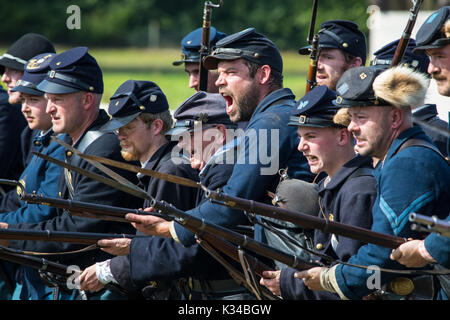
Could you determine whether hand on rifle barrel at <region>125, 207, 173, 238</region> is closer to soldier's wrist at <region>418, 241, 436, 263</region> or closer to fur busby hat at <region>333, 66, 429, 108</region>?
fur busby hat at <region>333, 66, 429, 108</region>

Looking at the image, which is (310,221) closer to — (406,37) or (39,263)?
(406,37)

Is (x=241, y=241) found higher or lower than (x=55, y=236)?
higher

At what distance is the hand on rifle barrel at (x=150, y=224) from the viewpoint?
4855mm

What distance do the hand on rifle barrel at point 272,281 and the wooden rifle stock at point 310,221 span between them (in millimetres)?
607

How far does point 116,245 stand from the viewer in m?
5.33

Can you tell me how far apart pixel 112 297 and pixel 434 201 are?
2669 mm

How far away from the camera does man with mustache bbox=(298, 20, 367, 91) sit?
20.0ft

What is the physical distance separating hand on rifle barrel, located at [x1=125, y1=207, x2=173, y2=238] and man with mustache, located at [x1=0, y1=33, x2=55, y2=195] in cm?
257

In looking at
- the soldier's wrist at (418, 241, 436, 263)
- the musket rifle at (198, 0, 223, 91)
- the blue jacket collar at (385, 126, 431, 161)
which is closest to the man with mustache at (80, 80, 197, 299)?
the musket rifle at (198, 0, 223, 91)

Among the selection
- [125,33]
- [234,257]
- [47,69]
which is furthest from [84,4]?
[234,257]

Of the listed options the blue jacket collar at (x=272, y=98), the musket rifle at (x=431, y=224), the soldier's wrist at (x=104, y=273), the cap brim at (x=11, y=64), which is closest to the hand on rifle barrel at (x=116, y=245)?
the soldier's wrist at (x=104, y=273)

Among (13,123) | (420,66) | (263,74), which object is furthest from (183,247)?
(13,123)

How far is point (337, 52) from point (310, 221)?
2367 millimetres

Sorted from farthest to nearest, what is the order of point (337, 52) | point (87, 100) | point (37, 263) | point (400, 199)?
point (87, 100), point (337, 52), point (37, 263), point (400, 199)
